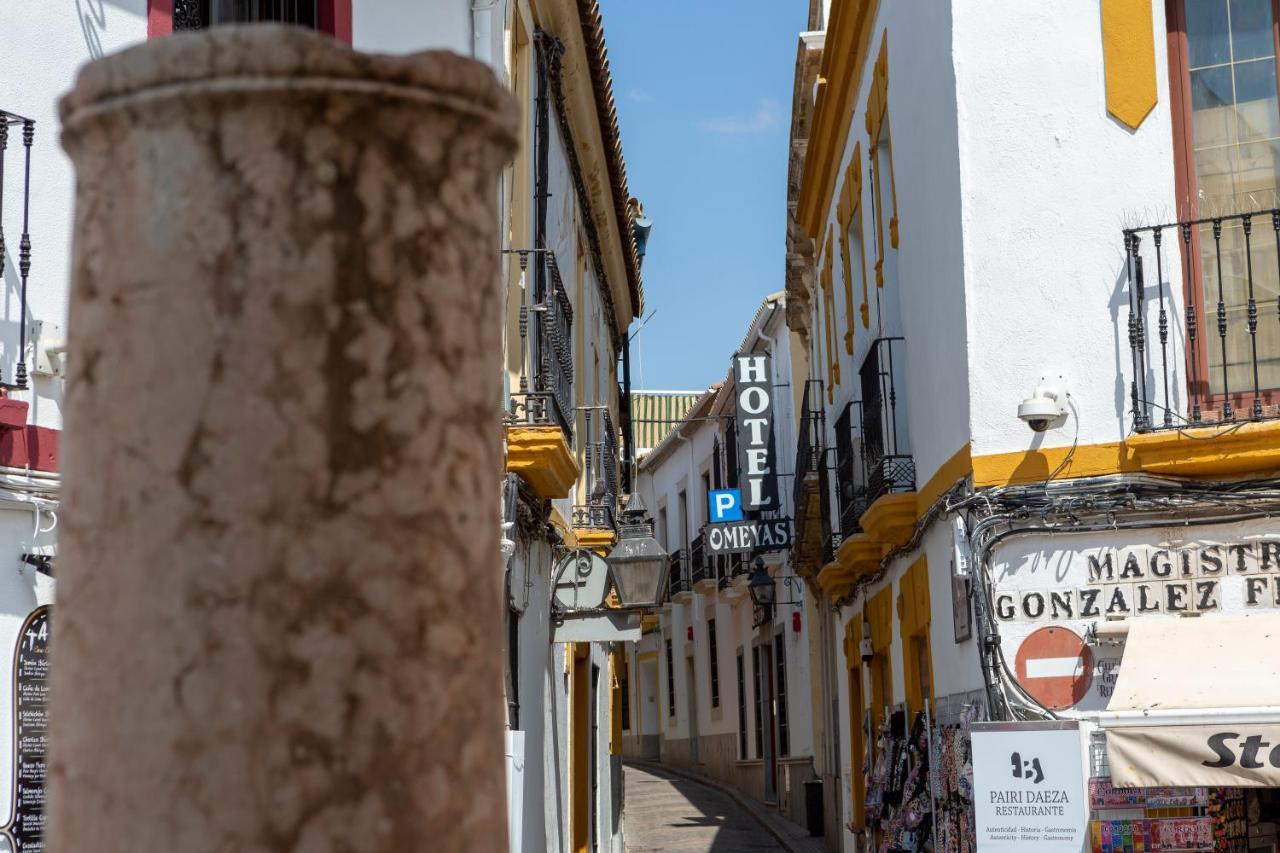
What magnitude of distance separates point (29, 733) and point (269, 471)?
4.84 metres

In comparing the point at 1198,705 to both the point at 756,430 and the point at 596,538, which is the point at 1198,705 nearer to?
the point at 596,538

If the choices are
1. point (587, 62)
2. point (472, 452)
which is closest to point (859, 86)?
point (587, 62)

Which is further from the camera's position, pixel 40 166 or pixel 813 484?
pixel 813 484

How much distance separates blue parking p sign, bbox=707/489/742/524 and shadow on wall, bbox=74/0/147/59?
17.1 meters

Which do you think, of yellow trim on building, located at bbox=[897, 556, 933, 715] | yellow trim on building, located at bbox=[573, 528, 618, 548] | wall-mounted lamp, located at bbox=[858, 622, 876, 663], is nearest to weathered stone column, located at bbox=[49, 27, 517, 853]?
yellow trim on building, located at bbox=[897, 556, 933, 715]

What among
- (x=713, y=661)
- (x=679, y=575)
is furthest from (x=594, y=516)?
(x=679, y=575)

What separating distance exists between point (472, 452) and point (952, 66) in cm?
774

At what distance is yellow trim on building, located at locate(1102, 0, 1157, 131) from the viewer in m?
8.64

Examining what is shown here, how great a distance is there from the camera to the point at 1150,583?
8344 millimetres

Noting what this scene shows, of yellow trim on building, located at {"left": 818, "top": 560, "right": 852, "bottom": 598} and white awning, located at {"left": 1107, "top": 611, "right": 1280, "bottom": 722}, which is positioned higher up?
yellow trim on building, located at {"left": 818, "top": 560, "right": 852, "bottom": 598}

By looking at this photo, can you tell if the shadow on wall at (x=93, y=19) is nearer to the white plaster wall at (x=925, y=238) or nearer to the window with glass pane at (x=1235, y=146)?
the white plaster wall at (x=925, y=238)

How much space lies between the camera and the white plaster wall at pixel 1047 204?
8.55 metres

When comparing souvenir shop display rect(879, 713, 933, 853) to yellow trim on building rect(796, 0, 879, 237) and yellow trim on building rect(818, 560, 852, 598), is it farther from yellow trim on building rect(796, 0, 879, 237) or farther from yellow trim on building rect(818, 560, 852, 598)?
yellow trim on building rect(796, 0, 879, 237)

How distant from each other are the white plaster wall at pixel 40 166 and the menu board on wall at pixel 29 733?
0.79m
